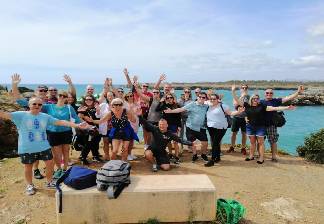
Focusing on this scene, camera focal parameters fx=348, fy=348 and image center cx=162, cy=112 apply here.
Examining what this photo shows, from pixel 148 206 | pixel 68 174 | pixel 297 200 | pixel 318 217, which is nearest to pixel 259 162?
pixel 297 200

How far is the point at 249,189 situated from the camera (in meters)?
7.99

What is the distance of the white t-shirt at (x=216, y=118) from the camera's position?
9.59 meters

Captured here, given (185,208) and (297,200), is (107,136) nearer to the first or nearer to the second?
(185,208)

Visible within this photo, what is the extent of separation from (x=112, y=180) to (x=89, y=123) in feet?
11.3

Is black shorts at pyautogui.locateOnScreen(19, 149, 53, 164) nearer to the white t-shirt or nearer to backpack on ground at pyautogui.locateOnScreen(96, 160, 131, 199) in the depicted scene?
backpack on ground at pyautogui.locateOnScreen(96, 160, 131, 199)

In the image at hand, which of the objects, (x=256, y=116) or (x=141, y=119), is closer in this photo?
(x=141, y=119)

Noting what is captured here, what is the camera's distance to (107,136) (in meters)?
9.41

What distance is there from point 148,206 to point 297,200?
11.4 feet

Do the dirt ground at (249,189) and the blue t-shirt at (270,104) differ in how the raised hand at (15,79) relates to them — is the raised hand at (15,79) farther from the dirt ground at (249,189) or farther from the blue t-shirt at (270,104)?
the blue t-shirt at (270,104)

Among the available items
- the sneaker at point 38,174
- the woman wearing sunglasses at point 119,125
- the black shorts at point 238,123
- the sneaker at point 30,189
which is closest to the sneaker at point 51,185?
the sneaker at point 30,189

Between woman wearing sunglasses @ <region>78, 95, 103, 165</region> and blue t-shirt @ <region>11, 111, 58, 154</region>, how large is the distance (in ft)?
5.70

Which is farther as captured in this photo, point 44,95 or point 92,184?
point 44,95

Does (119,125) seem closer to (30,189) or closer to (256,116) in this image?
(30,189)

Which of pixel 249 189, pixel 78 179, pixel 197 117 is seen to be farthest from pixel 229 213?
pixel 197 117
